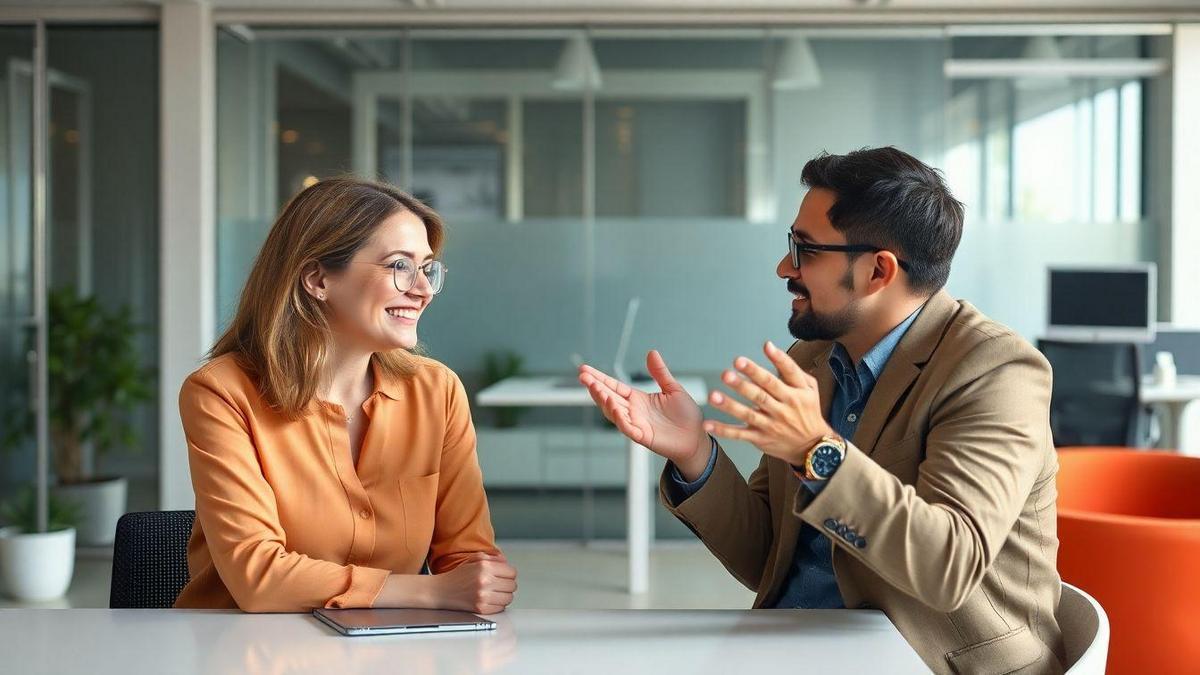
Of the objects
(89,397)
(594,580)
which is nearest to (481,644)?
(594,580)

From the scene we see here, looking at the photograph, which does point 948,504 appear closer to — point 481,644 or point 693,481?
point 693,481

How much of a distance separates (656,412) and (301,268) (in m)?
0.70

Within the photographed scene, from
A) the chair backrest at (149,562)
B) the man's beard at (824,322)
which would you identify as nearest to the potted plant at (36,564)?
the chair backrest at (149,562)

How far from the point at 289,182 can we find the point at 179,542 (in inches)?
165

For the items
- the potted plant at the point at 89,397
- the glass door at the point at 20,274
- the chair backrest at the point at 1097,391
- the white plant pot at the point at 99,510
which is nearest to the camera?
the chair backrest at the point at 1097,391

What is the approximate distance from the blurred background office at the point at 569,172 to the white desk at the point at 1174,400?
0.11 ft

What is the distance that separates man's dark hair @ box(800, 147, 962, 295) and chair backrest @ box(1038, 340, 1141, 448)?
12.2ft

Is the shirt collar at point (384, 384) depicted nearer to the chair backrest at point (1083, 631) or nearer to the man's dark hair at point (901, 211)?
the man's dark hair at point (901, 211)

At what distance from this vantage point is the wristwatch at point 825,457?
1.51 m

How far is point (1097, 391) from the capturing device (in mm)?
5375

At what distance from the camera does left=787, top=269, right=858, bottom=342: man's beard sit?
1943 millimetres

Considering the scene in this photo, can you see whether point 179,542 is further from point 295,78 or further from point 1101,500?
point 295,78

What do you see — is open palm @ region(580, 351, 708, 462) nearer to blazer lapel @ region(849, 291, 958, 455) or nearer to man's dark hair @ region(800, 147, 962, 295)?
blazer lapel @ region(849, 291, 958, 455)

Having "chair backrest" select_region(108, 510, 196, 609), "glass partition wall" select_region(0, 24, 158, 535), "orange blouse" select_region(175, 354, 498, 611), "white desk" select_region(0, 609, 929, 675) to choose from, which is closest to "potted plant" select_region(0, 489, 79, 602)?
"glass partition wall" select_region(0, 24, 158, 535)
